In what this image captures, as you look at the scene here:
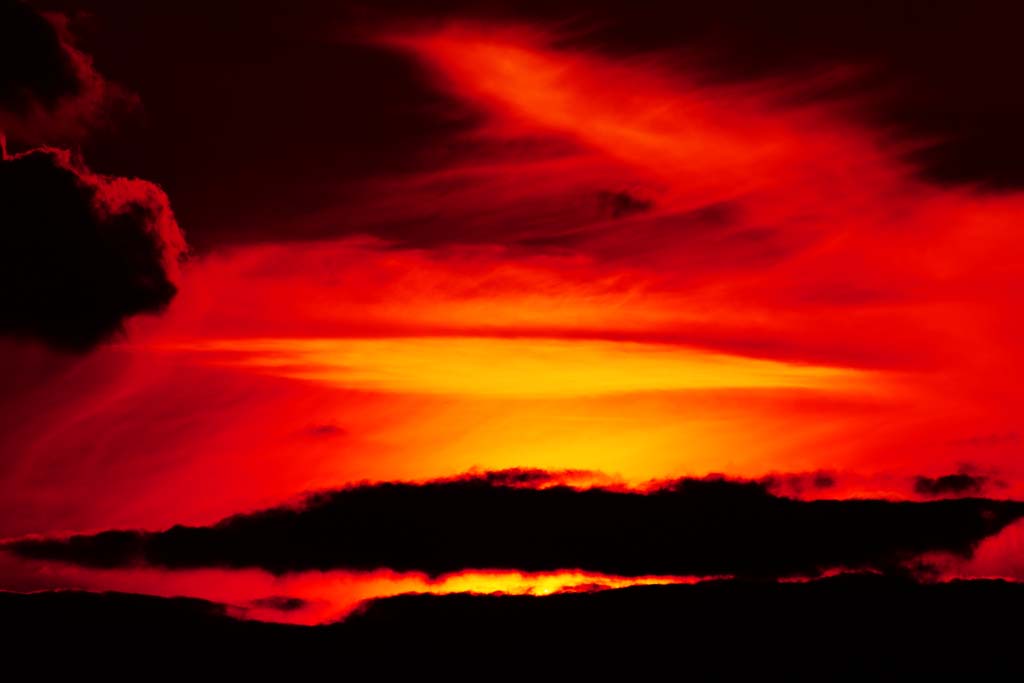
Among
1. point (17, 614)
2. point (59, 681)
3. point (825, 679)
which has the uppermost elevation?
point (17, 614)

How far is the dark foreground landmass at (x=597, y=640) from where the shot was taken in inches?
4545

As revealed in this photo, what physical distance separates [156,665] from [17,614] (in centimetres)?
2186

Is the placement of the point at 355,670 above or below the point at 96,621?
below

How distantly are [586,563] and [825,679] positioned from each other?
87.9ft

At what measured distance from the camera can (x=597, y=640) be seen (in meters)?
127

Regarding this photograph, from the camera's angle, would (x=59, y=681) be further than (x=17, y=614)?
No

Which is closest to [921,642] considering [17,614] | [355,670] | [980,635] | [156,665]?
[980,635]

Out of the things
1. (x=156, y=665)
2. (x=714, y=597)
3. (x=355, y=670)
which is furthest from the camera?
(x=714, y=597)

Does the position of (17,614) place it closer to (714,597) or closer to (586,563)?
(586,563)

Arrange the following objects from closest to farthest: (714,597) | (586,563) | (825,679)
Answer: (586,563)
(825,679)
(714,597)

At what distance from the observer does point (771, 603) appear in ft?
445

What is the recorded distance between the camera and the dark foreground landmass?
115m

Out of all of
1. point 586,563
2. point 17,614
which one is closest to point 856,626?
point 586,563

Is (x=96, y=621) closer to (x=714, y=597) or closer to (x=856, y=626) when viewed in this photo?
(x=714, y=597)
